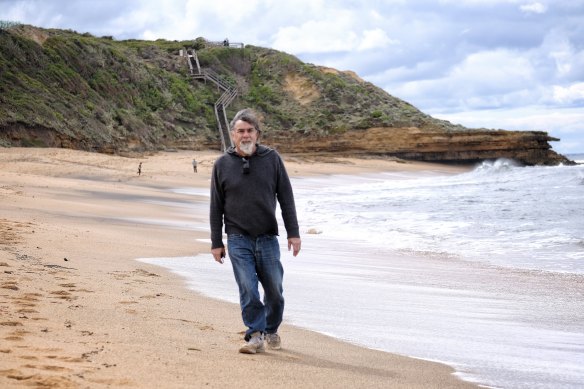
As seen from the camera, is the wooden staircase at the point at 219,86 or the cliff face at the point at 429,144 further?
the cliff face at the point at 429,144

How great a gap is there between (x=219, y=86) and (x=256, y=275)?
2067 inches

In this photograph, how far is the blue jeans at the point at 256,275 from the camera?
512cm

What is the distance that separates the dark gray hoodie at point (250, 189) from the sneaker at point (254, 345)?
66 centimetres

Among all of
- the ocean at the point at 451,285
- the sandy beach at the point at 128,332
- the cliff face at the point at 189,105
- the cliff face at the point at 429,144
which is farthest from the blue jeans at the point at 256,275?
the cliff face at the point at 429,144

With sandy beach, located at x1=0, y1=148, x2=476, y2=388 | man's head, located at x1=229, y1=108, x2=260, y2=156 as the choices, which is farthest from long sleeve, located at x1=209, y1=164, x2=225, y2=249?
sandy beach, located at x1=0, y1=148, x2=476, y2=388

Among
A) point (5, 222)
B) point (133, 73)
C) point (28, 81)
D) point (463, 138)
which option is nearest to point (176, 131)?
point (133, 73)

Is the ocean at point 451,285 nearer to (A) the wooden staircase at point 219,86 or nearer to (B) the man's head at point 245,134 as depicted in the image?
(B) the man's head at point 245,134

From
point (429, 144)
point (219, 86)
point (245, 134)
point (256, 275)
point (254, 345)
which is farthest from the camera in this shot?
point (219, 86)

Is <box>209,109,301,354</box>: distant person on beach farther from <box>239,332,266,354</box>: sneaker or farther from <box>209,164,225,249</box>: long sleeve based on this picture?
<box>239,332,266,354</box>: sneaker

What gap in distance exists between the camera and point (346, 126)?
5253 cm

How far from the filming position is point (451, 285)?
836 cm

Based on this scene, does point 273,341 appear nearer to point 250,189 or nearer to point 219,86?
point 250,189

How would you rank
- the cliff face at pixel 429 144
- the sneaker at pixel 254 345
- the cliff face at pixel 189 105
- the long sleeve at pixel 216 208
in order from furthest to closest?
the cliff face at pixel 429 144 → the cliff face at pixel 189 105 → the long sleeve at pixel 216 208 → the sneaker at pixel 254 345

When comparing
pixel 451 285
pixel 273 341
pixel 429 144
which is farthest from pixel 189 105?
pixel 273 341
